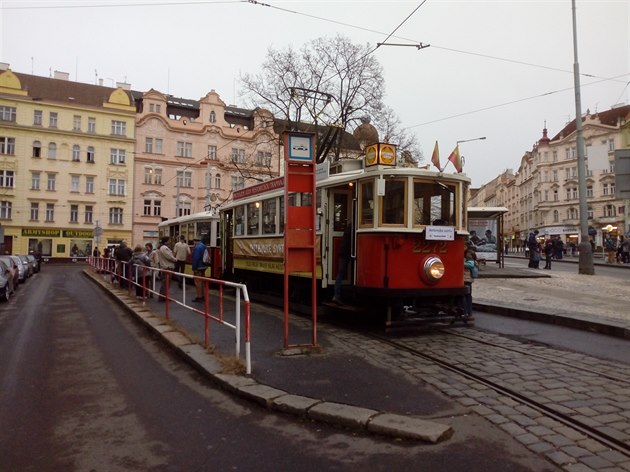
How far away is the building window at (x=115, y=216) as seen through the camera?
53.6m

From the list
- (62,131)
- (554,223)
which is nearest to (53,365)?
(62,131)

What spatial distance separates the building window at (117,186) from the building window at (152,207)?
8.89 ft

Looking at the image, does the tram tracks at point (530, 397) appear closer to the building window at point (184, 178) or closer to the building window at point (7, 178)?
the building window at point (184, 178)

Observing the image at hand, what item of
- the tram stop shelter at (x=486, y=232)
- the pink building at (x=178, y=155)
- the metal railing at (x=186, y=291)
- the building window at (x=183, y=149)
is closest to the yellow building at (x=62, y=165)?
the pink building at (x=178, y=155)

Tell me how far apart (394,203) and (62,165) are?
169ft

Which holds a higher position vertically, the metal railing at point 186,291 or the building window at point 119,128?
the building window at point 119,128

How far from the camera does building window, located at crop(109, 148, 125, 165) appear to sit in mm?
54094

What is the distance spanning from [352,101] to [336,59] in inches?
108

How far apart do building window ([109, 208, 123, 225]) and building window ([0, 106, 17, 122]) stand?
12735 millimetres

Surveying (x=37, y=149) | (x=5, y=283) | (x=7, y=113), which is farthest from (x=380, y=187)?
(x=7, y=113)

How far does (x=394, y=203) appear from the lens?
866 cm

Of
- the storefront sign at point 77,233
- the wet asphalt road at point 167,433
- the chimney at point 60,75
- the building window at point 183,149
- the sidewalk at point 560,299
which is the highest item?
the chimney at point 60,75

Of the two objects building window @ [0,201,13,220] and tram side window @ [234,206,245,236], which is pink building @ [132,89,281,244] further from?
tram side window @ [234,206,245,236]

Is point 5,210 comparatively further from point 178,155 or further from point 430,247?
point 430,247
